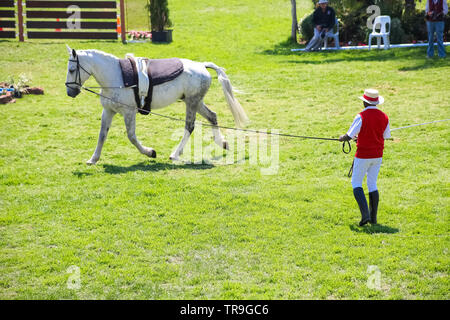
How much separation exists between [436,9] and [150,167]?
12.6 metres

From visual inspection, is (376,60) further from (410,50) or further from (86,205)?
(86,205)

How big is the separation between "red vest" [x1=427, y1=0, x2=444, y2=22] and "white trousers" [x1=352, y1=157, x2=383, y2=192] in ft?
41.1

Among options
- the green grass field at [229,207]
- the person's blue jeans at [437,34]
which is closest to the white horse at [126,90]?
the green grass field at [229,207]

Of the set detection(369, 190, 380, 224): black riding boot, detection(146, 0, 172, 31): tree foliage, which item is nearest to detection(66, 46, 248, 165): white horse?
detection(369, 190, 380, 224): black riding boot

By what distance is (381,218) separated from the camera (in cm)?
864

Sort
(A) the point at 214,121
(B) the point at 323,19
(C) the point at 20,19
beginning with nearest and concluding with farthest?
(A) the point at 214,121, (B) the point at 323,19, (C) the point at 20,19

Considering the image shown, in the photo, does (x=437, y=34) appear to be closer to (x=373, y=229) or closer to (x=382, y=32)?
(x=382, y=32)

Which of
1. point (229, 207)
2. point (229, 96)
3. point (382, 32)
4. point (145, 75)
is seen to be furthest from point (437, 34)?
point (229, 207)

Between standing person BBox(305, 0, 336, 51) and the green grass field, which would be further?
standing person BBox(305, 0, 336, 51)

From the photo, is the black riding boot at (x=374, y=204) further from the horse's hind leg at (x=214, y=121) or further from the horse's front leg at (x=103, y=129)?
the horse's front leg at (x=103, y=129)

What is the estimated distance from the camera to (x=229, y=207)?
9242 mm

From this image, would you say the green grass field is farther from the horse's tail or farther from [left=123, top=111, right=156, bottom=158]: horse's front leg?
the horse's tail

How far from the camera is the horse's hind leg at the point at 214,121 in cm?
1245

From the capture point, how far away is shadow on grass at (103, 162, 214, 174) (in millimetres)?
11117
